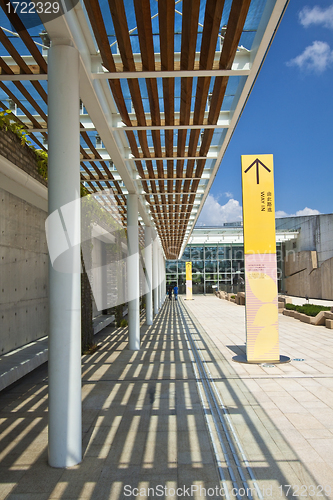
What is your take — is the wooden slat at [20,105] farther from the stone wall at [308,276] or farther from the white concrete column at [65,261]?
the stone wall at [308,276]

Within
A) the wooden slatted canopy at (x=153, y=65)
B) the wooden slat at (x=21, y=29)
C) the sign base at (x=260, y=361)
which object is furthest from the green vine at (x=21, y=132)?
the sign base at (x=260, y=361)

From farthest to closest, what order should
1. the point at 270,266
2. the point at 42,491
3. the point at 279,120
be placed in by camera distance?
the point at 279,120 → the point at 270,266 → the point at 42,491

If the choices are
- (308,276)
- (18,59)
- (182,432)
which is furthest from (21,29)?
(308,276)

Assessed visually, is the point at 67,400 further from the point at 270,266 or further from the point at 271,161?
the point at 271,161

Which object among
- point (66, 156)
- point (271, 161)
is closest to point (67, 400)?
point (66, 156)

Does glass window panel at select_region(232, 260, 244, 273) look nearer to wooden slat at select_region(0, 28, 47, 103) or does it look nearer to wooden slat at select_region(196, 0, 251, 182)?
wooden slat at select_region(196, 0, 251, 182)

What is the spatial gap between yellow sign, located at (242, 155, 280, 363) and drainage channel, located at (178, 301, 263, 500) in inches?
60.1

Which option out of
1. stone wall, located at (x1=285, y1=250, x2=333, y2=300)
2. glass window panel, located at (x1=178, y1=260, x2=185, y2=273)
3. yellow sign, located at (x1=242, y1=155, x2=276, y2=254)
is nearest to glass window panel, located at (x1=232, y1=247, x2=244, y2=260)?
stone wall, located at (x1=285, y1=250, x2=333, y2=300)

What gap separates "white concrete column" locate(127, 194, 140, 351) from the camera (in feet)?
29.6

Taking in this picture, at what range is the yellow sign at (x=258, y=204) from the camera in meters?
7.29

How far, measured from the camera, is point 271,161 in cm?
743

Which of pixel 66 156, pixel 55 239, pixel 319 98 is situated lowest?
pixel 55 239

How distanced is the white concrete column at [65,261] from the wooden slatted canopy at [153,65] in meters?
0.45

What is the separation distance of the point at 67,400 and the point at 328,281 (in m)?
24.9
